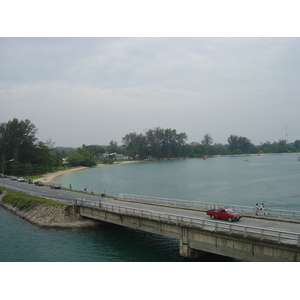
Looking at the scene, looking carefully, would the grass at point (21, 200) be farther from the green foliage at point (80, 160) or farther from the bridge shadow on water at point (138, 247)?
the green foliage at point (80, 160)

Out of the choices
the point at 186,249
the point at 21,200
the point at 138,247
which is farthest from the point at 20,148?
the point at 186,249

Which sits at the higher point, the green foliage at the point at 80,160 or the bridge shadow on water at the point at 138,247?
the green foliage at the point at 80,160

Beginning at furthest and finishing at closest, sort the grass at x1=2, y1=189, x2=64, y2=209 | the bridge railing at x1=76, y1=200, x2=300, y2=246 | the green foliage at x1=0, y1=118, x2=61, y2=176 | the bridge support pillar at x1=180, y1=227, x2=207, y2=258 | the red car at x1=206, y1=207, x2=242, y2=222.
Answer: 1. the green foliage at x1=0, y1=118, x2=61, y2=176
2. the grass at x1=2, y1=189, x2=64, y2=209
3. the red car at x1=206, y1=207, x2=242, y2=222
4. the bridge support pillar at x1=180, y1=227, x2=207, y2=258
5. the bridge railing at x1=76, y1=200, x2=300, y2=246

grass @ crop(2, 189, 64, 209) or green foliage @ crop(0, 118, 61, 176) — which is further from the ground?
green foliage @ crop(0, 118, 61, 176)

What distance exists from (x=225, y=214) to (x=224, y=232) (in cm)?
545

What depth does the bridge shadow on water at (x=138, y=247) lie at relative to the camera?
31.2 meters

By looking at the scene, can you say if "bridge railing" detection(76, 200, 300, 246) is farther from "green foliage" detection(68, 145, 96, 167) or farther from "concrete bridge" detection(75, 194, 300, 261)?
"green foliage" detection(68, 145, 96, 167)

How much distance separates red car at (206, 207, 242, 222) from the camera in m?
31.1

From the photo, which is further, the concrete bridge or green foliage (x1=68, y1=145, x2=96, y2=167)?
green foliage (x1=68, y1=145, x2=96, y2=167)

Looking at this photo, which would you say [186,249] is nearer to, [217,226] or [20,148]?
[217,226]

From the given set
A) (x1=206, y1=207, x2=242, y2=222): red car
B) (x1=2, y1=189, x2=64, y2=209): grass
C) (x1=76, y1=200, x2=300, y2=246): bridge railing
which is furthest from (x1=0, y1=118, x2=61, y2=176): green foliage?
(x1=206, y1=207, x2=242, y2=222): red car

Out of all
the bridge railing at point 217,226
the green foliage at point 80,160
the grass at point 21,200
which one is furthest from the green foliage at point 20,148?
the bridge railing at point 217,226

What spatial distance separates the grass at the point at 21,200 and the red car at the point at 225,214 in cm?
2629

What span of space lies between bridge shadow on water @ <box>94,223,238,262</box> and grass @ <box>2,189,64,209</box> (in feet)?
43.1
